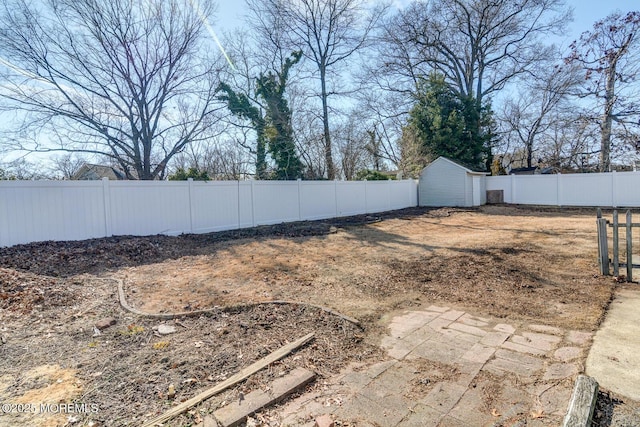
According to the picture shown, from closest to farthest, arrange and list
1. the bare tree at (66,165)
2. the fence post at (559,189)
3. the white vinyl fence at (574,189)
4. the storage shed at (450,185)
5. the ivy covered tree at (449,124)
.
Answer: the bare tree at (66,165), the white vinyl fence at (574,189), the fence post at (559,189), the storage shed at (450,185), the ivy covered tree at (449,124)

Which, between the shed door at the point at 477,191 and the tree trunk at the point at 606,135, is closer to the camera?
the tree trunk at the point at 606,135

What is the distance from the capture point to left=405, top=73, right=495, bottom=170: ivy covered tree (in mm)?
19781

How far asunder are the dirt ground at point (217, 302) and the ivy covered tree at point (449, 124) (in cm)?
1300

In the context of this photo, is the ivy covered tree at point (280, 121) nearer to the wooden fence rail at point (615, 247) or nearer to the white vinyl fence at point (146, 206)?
the white vinyl fence at point (146, 206)

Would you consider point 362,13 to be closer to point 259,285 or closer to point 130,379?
point 259,285

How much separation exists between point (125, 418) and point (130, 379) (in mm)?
440

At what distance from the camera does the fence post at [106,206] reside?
7496 millimetres

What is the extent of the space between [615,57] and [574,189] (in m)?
7.40

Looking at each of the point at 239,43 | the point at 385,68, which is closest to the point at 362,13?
the point at 385,68

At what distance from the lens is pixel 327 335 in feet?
10.0

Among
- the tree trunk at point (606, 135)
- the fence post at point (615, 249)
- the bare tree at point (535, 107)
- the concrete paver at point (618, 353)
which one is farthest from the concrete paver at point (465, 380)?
the bare tree at point (535, 107)

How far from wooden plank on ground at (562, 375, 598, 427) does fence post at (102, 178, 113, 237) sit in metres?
8.45

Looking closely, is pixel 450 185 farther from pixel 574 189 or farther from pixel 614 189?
pixel 614 189

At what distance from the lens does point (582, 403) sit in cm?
191
